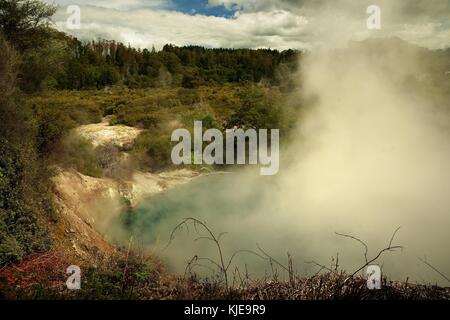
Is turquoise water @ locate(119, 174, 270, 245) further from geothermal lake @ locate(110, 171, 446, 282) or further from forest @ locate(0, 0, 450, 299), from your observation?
forest @ locate(0, 0, 450, 299)

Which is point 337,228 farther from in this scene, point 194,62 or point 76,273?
point 194,62

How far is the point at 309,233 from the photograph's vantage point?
15.5 meters

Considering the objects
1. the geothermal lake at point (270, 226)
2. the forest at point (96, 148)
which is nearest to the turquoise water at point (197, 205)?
the geothermal lake at point (270, 226)

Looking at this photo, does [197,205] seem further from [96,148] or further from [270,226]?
[96,148]

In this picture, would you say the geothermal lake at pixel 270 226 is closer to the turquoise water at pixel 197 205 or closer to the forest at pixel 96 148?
the turquoise water at pixel 197 205

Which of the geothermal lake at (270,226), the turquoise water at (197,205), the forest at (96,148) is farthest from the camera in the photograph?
the turquoise water at (197,205)

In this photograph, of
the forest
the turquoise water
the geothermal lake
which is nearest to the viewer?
the forest

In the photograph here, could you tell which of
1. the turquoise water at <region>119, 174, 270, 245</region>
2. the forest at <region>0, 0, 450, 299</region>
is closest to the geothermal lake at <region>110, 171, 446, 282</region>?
the turquoise water at <region>119, 174, 270, 245</region>

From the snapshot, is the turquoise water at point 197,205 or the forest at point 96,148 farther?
the turquoise water at point 197,205

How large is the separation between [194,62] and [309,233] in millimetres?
85234

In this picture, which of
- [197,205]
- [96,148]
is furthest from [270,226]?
[96,148]

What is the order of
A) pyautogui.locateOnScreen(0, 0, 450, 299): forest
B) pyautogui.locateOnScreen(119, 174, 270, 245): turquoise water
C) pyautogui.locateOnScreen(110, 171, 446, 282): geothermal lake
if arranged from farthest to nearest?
pyautogui.locateOnScreen(119, 174, 270, 245): turquoise water, pyautogui.locateOnScreen(110, 171, 446, 282): geothermal lake, pyautogui.locateOnScreen(0, 0, 450, 299): forest
